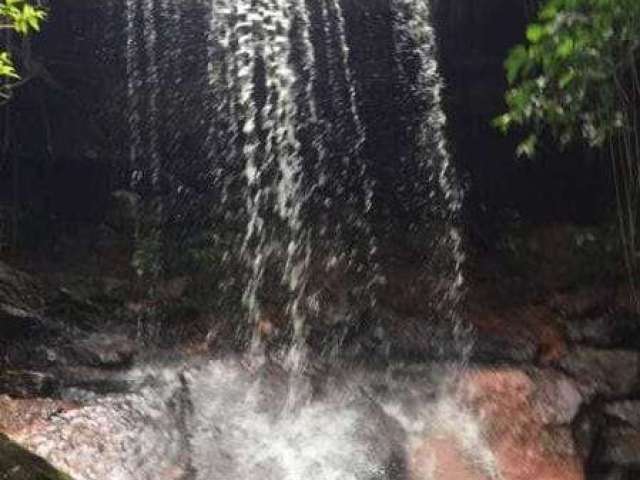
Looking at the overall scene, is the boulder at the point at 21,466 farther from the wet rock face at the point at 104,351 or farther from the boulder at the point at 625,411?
the boulder at the point at 625,411

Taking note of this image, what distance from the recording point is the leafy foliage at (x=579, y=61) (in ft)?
13.9

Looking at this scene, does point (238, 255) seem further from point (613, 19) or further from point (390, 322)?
point (613, 19)

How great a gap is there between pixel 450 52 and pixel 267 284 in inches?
126

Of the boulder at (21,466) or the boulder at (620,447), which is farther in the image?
the boulder at (620,447)

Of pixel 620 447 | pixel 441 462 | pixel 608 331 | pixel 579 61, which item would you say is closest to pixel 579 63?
pixel 579 61

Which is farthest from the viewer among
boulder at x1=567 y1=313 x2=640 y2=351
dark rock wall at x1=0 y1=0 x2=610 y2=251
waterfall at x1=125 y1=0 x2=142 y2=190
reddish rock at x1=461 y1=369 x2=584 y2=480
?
waterfall at x1=125 y1=0 x2=142 y2=190

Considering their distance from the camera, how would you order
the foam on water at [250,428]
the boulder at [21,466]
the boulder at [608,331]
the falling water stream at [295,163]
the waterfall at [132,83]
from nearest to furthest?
the boulder at [21,466] → the foam on water at [250,428] → the falling water stream at [295,163] → the boulder at [608,331] → the waterfall at [132,83]

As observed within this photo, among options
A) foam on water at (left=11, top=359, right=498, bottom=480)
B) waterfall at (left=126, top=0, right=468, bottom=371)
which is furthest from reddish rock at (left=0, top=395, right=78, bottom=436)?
waterfall at (left=126, top=0, right=468, bottom=371)

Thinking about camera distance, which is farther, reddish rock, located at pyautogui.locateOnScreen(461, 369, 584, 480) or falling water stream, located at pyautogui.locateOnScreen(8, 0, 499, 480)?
falling water stream, located at pyautogui.locateOnScreen(8, 0, 499, 480)

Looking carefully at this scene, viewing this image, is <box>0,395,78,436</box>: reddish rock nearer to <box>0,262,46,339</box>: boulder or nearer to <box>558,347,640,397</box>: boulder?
<box>0,262,46,339</box>: boulder

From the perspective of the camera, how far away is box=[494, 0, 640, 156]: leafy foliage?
423 centimetres

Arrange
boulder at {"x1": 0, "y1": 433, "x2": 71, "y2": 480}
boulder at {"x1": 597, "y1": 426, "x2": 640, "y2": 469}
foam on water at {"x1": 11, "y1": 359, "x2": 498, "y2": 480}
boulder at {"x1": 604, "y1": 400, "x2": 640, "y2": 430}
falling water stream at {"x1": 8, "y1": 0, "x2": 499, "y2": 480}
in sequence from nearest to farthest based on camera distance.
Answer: boulder at {"x1": 0, "y1": 433, "x2": 71, "y2": 480}
foam on water at {"x1": 11, "y1": 359, "x2": 498, "y2": 480}
boulder at {"x1": 597, "y1": 426, "x2": 640, "y2": 469}
boulder at {"x1": 604, "y1": 400, "x2": 640, "y2": 430}
falling water stream at {"x1": 8, "y1": 0, "x2": 499, "y2": 480}

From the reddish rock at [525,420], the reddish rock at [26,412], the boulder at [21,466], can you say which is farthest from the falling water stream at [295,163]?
the boulder at [21,466]

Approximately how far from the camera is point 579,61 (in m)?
4.54
